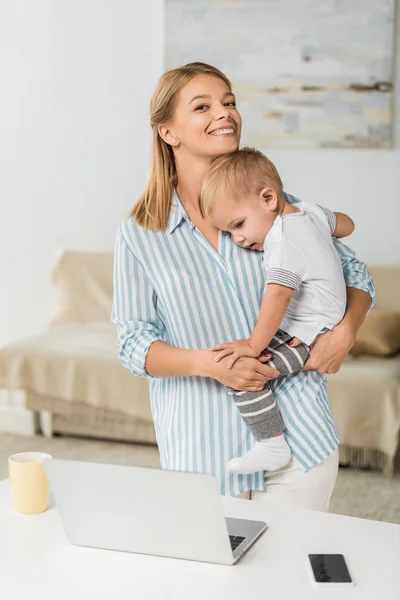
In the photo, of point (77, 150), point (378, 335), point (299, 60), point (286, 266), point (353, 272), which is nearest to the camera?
point (286, 266)

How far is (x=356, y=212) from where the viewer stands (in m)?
4.17

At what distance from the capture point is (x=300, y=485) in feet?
5.13

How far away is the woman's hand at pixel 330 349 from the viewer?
1.57 meters

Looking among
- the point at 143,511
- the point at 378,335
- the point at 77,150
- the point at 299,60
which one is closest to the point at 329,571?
the point at 143,511

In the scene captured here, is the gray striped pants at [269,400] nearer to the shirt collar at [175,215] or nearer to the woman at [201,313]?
the woman at [201,313]

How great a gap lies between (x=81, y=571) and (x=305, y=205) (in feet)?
2.78

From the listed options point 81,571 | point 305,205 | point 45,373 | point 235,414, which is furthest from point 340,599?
point 45,373

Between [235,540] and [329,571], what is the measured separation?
16 centimetres

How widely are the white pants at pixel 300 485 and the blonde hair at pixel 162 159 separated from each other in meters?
0.53

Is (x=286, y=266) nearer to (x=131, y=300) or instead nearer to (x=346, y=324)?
(x=346, y=324)

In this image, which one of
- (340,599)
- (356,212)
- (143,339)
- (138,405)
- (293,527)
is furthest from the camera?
(356,212)

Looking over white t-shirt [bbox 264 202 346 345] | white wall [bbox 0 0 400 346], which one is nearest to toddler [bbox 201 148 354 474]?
white t-shirt [bbox 264 202 346 345]

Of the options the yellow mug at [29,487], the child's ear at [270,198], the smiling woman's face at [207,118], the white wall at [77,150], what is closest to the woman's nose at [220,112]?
the smiling woman's face at [207,118]

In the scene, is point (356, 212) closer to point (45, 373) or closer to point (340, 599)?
point (45, 373)
